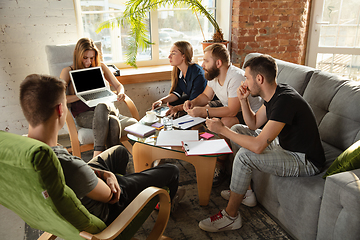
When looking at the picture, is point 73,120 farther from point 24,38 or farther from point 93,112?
point 24,38

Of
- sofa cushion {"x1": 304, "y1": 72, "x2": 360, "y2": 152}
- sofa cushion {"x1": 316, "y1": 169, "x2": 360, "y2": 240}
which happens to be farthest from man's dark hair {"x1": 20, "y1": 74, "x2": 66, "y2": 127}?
sofa cushion {"x1": 304, "y1": 72, "x2": 360, "y2": 152}

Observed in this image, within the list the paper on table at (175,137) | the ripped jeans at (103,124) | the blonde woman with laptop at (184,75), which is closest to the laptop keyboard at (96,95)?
the ripped jeans at (103,124)

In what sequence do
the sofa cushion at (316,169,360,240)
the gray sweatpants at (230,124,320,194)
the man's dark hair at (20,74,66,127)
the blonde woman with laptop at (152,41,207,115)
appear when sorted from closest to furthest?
the man's dark hair at (20,74,66,127), the sofa cushion at (316,169,360,240), the gray sweatpants at (230,124,320,194), the blonde woman with laptop at (152,41,207,115)

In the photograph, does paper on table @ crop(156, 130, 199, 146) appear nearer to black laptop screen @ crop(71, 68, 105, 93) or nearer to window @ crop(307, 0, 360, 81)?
black laptop screen @ crop(71, 68, 105, 93)

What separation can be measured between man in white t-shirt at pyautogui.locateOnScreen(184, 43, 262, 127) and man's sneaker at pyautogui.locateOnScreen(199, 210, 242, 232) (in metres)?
0.80

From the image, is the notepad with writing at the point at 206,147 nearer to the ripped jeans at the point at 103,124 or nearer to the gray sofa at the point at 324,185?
the gray sofa at the point at 324,185

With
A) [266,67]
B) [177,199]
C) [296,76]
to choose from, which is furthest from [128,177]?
[296,76]

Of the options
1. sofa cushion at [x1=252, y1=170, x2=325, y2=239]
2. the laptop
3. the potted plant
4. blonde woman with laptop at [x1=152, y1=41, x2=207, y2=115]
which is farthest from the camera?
the potted plant

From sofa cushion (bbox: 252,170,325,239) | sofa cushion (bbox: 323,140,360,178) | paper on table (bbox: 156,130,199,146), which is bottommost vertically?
sofa cushion (bbox: 252,170,325,239)

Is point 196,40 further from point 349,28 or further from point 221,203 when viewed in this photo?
point 221,203

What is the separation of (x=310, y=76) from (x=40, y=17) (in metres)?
2.71

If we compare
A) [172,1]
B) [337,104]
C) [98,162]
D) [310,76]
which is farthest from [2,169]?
[172,1]

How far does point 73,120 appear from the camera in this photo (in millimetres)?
2418

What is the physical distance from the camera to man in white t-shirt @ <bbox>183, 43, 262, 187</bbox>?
2.29 m
